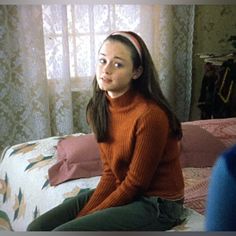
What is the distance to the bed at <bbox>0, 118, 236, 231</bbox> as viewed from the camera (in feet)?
3.20

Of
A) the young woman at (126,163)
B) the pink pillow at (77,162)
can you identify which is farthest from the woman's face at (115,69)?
the pink pillow at (77,162)

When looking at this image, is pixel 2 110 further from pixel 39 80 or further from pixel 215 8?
pixel 215 8

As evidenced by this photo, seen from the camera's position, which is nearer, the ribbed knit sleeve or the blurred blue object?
the blurred blue object

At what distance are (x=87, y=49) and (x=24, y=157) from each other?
0.98 ft

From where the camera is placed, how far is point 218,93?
101cm

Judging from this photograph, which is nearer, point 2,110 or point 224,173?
point 224,173

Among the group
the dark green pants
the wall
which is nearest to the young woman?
the dark green pants

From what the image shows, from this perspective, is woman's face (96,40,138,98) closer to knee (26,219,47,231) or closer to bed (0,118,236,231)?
bed (0,118,236,231)

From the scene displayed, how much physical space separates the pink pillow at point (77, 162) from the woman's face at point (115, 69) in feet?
0.42

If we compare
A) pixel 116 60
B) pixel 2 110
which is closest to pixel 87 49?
pixel 116 60

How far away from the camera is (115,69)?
38.4 inches

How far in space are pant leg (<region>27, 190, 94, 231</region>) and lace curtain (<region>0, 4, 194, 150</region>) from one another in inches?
6.2

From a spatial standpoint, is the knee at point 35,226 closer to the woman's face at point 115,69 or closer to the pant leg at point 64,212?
the pant leg at point 64,212

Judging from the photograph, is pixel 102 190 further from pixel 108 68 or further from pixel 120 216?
pixel 108 68
